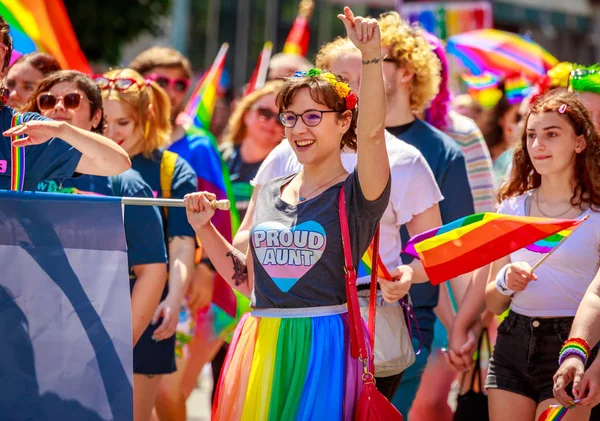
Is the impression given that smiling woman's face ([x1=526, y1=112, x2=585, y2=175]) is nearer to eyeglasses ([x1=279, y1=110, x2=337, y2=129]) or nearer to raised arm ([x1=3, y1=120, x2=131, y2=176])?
eyeglasses ([x1=279, y1=110, x2=337, y2=129])

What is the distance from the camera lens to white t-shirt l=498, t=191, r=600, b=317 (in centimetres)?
443

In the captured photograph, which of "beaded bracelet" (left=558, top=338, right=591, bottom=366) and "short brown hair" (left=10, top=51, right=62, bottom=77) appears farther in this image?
"short brown hair" (left=10, top=51, right=62, bottom=77)

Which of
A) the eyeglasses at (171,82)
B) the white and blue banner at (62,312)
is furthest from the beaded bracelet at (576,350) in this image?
the eyeglasses at (171,82)

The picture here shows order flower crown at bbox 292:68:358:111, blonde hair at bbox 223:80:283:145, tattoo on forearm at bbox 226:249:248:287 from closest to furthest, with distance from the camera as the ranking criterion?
flower crown at bbox 292:68:358:111
tattoo on forearm at bbox 226:249:248:287
blonde hair at bbox 223:80:283:145

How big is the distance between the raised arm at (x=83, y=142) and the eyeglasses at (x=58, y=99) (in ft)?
3.01

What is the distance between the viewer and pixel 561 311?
4.45m

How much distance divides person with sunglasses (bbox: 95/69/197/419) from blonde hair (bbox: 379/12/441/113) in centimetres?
125

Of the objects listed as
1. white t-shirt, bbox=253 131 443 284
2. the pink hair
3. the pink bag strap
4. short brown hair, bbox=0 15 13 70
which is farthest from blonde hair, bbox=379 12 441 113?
short brown hair, bbox=0 15 13 70

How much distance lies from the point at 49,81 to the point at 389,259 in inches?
71.7

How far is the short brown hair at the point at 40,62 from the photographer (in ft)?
20.3

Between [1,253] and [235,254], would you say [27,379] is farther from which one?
[235,254]

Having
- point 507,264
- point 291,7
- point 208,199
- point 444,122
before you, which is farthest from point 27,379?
point 291,7

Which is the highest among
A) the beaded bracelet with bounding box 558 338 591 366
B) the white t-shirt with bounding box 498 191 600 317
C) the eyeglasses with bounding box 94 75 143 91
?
the eyeglasses with bounding box 94 75 143 91

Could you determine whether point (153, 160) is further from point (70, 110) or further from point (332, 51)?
point (332, 51)
